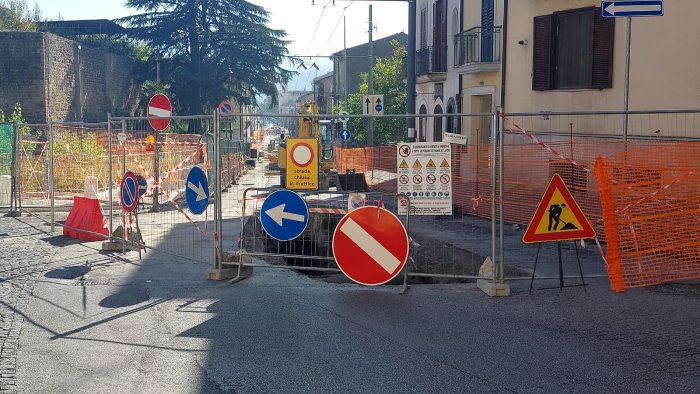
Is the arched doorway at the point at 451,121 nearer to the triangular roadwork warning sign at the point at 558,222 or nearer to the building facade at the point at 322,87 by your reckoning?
the triangular roadwork warning sign at the point at 558,222

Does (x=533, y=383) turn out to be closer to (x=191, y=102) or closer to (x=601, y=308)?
(x=601, y=308)

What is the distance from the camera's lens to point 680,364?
668 cm

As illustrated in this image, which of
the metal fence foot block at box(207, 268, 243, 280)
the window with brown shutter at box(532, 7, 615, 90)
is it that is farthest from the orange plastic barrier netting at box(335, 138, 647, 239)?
the metal fence foot block at box(207, 268, 243, 280)

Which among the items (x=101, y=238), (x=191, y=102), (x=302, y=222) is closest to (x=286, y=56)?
(x=191, y=102)

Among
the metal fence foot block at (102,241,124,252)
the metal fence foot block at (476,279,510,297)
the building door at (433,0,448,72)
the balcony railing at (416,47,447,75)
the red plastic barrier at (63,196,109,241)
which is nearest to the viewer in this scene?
the metal fence foot block at (476,279,510,297)

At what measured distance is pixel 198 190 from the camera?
11.0 m

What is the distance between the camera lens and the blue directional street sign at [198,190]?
10.9m

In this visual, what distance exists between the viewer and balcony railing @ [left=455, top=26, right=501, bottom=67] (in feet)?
69.3

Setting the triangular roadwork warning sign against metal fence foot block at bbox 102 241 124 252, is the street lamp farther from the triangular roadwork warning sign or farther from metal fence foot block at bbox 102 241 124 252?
the triangular roadwork warning sign

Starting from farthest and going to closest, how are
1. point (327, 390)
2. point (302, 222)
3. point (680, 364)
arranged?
point (302, 222) < point (680, 364) < point (327, 390)

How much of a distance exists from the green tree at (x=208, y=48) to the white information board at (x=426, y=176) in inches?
1724

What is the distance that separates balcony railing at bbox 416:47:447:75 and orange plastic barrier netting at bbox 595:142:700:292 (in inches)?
690

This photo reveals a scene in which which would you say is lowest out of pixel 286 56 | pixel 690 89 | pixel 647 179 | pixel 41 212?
pixel 41 212

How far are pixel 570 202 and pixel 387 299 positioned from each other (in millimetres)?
2216
